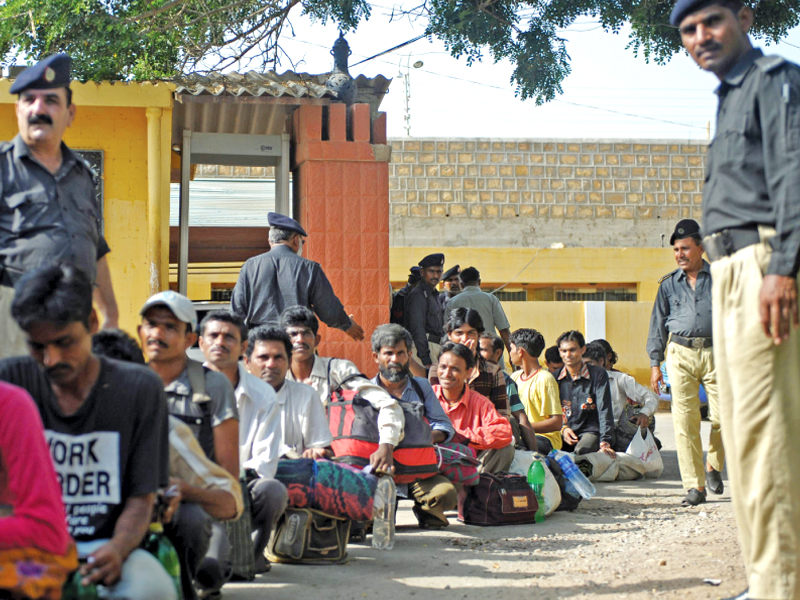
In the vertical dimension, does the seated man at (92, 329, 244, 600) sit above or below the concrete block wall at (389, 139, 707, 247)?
below

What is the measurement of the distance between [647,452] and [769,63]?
570cm

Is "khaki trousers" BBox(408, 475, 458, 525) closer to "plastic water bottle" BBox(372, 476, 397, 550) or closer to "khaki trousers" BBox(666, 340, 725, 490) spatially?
"plastic water bottle" BBox(372, 476, 397, 550)

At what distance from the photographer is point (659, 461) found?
27.9 ft

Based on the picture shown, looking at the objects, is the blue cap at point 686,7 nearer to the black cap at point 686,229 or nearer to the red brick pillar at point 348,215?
the black cap at point 686,229

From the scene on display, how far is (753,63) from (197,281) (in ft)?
52.3

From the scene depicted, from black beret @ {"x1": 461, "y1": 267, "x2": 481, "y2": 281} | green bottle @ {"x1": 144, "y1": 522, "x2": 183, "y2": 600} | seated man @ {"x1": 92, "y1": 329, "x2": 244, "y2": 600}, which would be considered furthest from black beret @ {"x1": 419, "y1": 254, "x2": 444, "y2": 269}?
green bottle @ {"x1": 144, "y1": 522, "x2": 183, "y2": 600}

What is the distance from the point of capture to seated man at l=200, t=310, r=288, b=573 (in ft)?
13.8

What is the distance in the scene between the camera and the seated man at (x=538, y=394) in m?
7.57

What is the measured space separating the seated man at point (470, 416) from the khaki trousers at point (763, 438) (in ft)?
10.3

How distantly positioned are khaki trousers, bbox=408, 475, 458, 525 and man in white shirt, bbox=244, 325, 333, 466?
3.08 ft

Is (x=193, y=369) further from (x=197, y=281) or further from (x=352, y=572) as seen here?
(x=197, y=281)

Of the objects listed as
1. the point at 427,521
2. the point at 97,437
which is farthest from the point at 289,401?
the point at 97,437

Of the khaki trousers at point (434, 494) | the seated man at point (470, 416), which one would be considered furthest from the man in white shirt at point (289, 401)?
the seated man at point (470, 416)

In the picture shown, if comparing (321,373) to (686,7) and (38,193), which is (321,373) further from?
(686,7)
